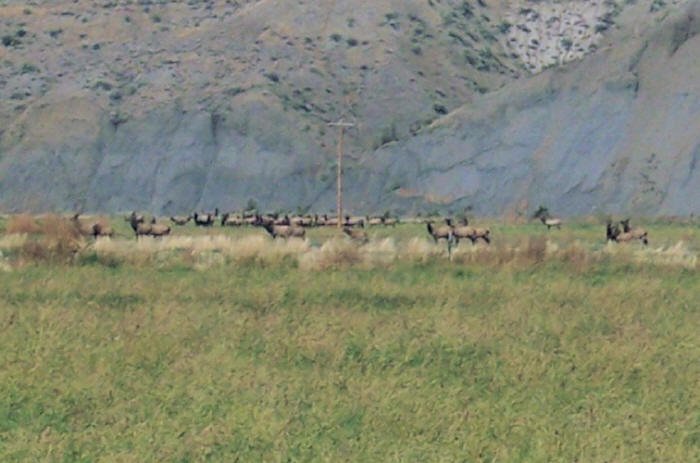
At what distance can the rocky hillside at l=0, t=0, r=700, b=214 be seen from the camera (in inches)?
3346

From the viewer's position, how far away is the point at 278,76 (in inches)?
4183

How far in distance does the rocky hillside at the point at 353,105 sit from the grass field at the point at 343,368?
58.3 meters

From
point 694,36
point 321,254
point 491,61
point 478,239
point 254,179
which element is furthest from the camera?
point 491,61

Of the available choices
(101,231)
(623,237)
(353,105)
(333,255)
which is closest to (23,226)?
(101,231)

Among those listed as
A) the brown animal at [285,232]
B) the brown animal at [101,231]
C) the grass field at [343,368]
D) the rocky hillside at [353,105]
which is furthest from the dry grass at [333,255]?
the rocky hillside at [353,105]

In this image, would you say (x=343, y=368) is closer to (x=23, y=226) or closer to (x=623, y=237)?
(x=623, y=237)

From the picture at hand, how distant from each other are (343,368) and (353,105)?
90555 millimetres

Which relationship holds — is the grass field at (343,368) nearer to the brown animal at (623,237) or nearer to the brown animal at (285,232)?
the brown animal at (623,237)

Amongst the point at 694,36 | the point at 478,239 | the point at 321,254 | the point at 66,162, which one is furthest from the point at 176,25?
the point at 321,254

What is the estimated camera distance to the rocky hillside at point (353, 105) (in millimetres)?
85000

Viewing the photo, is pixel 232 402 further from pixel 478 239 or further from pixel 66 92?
pixel 66 92

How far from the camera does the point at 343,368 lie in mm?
15602

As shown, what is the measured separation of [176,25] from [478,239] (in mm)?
80562

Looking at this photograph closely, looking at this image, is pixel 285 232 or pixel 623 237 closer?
Result: pixel 623 237
